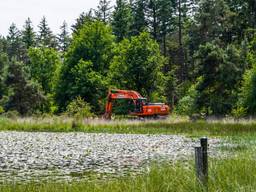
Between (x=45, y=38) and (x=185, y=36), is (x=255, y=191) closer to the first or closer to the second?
(x=185, y=36)

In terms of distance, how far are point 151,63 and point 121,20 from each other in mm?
20697

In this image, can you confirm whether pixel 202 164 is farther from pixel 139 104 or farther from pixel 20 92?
pixel 20 92

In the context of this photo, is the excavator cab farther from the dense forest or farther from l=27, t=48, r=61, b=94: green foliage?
l=27, t=48, r=61, b=94: green foliage

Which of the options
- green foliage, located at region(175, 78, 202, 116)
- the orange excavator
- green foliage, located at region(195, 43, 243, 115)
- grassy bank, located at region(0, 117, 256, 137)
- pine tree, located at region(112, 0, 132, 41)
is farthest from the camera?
pine tree, located at region(112, 0, 132, 41)

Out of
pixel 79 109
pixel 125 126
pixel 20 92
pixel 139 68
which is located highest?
pixel 139 68

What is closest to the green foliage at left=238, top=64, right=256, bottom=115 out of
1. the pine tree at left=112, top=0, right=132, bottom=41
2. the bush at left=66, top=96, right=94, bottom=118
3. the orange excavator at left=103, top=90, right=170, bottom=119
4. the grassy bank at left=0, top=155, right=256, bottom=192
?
the orange excavator at left=103, top=90, right=170, bottom=119

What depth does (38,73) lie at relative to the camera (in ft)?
197

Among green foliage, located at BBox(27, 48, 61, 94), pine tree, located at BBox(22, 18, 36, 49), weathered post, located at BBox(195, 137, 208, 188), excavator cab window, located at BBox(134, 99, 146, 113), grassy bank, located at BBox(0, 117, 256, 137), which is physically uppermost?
pine tree, located at BBox(22, 18, 36, 49)

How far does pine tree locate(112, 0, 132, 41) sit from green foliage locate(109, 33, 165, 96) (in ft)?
56.4

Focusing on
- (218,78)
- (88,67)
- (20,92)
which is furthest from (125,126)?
(20,92)

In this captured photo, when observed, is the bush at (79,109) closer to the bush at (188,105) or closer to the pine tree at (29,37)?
the bush at (188,105)

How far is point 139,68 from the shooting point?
43.7m

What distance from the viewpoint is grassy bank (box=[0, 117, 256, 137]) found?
85.9 feet

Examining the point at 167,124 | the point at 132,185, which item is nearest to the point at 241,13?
the point at 167,124
